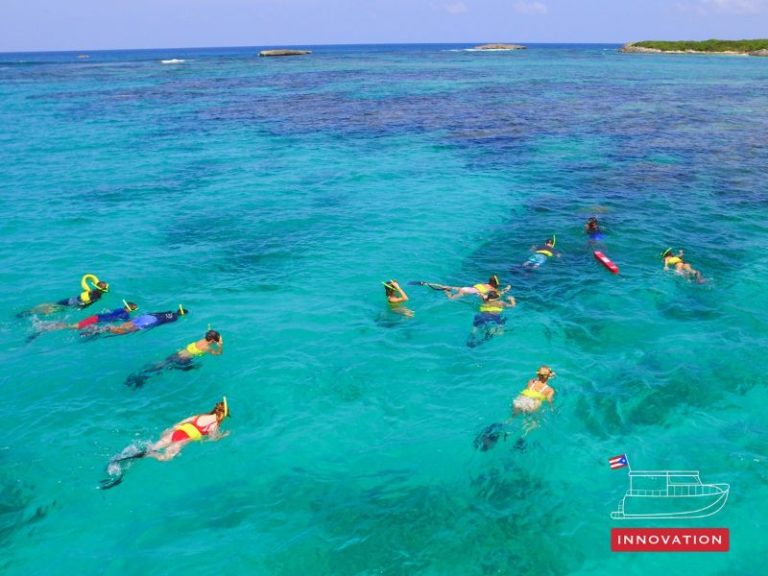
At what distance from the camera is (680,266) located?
72.6ft

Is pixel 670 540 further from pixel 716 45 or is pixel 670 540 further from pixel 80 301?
pixel 716 45

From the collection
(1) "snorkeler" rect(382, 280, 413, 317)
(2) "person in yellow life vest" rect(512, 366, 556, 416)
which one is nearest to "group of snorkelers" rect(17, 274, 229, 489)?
(1) "snorkeler" rect(382, 280, 413, 317)

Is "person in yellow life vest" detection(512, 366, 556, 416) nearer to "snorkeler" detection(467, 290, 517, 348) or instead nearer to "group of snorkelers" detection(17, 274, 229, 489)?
"snorkeler" detection(467, 290, 517, 348)

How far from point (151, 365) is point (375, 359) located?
682 centimetres

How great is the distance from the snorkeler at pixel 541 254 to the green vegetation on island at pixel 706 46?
14042 centimetres

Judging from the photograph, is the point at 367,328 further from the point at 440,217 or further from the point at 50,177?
the point at 50,177

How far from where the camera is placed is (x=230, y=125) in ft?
168

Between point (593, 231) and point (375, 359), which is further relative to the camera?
point (593, 231)

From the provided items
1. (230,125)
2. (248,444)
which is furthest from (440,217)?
(230,125)

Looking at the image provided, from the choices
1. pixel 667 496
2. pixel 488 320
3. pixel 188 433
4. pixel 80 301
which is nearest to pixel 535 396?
pixel 667 496

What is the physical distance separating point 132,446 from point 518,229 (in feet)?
63.2

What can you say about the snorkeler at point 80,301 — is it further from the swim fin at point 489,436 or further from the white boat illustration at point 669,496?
the white boat illustration at point 669,496

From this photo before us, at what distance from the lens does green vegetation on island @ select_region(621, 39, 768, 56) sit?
5283 inches

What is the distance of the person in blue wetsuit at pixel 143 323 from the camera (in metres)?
18.7
